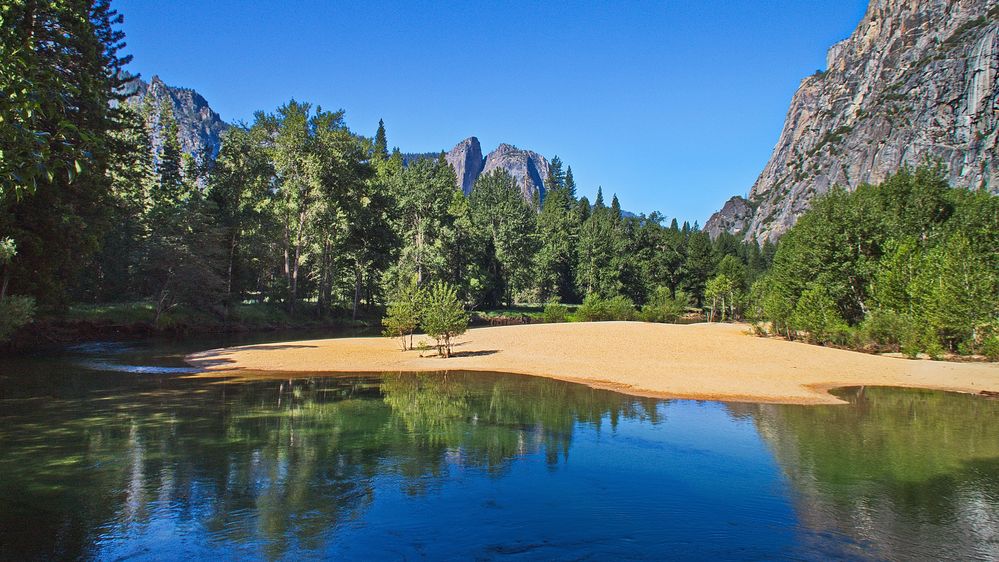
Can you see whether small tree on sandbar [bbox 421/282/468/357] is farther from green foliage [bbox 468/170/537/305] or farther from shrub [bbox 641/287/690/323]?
green foliage [bbox 468/170/537/305]

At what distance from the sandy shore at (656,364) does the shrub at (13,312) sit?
5.62 m

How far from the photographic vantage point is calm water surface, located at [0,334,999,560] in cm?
633

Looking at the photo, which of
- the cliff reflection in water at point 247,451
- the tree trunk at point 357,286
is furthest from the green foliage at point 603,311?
the cliff reflection in water at point 247,451

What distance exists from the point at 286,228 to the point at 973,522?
4541 cm

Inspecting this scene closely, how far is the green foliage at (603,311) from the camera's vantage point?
4819cm

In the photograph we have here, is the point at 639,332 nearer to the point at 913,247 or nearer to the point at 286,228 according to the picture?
the point at 913,247

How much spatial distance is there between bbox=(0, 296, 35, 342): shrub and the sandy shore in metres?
5.62

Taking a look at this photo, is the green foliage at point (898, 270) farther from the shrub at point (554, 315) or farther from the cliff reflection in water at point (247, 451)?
the cliff reflection in water at point (247, 451)

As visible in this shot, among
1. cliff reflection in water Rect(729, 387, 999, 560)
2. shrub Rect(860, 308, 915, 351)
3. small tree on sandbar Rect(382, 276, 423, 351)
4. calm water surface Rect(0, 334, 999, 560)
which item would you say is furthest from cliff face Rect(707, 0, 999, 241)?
calm water surface Rect(0, 334, 999, 560)

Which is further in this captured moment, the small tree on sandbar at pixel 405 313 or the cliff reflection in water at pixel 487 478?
the small tree on sandbar at pixel 405 313

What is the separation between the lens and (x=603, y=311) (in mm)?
49094

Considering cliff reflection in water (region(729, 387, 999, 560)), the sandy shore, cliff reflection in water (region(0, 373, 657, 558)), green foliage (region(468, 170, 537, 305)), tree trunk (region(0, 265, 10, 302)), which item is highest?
green foliage (region(468, 170, 537, 305))

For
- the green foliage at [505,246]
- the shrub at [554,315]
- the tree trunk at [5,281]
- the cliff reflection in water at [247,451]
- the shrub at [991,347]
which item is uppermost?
the green foliage at [505,246]

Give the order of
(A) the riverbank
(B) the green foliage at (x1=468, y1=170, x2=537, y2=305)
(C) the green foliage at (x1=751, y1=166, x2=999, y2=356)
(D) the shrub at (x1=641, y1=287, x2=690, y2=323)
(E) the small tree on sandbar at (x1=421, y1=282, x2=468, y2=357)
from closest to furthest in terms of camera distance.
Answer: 1. (C) the green foliage at (x1=751, y1=166, x2=999, y2=356)
2. (E) the small tree on sandbar at (x1=421, y1=282, x2=468, y2=357)
3. (A) the riverbank
4. (D) the shrub at (x1=641, y1=287, x2=690, y2=323)
5. (B) the green foliage at (x1=468, y1=170, x2=537, y2=305)
